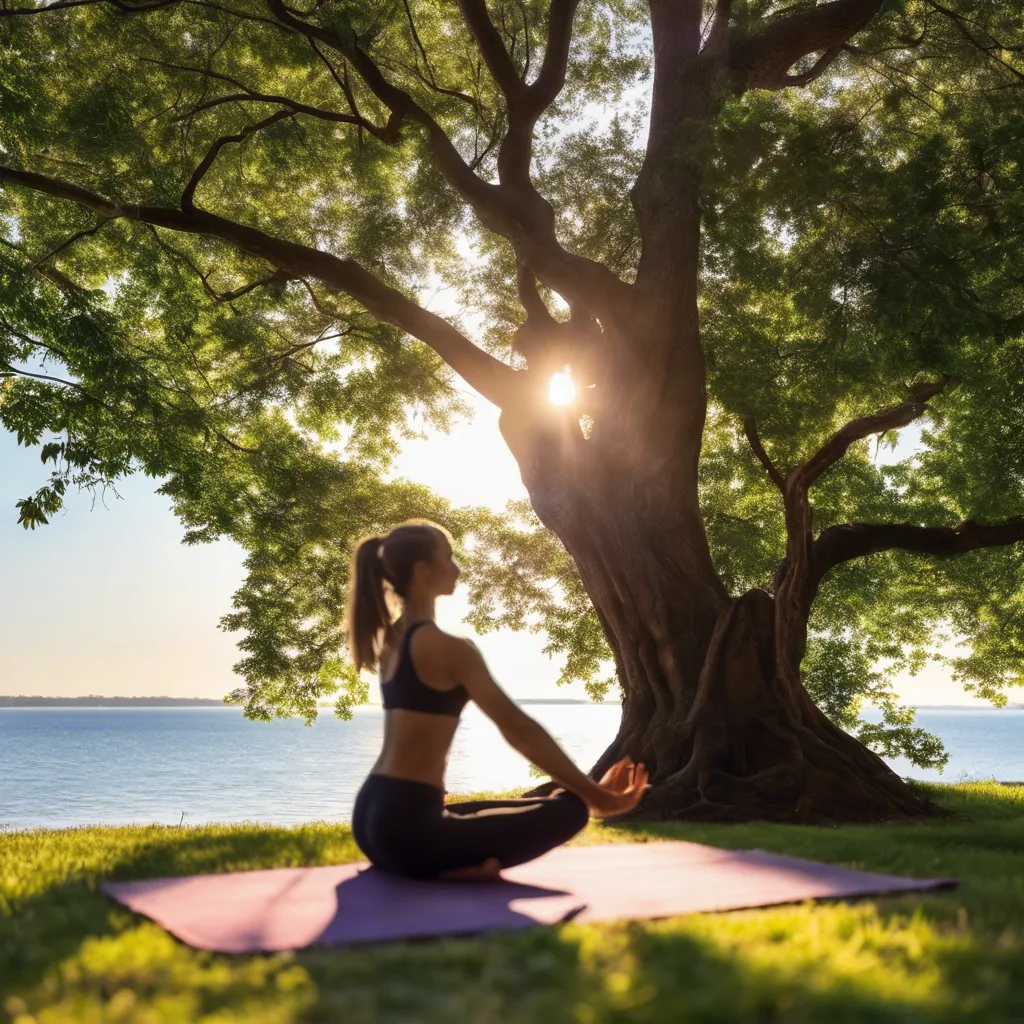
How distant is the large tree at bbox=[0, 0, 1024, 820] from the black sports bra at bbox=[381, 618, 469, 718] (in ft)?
17.2

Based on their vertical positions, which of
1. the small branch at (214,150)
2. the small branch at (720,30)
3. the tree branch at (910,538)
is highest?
the small branch at (720,30)

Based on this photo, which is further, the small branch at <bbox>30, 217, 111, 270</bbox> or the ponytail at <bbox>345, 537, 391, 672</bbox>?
the small branch at <bbox>30, 217, 111, 270</bbox>

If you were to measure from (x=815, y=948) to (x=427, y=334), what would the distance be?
1009cm

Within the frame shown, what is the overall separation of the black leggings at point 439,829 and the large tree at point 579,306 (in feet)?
15.8

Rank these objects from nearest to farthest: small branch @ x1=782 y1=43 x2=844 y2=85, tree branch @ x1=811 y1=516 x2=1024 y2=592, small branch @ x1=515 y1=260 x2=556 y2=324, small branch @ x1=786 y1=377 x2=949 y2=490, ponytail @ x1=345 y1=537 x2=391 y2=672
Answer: ponytail @ x1=345 y1=537 x2=391 y2=672, small branch @ x1=786 y1=377 x2=949 y2=490, tree branch @ x1=811 y1=516 x2=1024 y2=592, small branch @ x1=515 y1=260 x2=556 y2=324, small branch @ x1=782 y1=43 x2=844 y2=85

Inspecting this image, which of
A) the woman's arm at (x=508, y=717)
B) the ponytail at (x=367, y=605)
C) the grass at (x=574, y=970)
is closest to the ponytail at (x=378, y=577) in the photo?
the ponytail at (x=367, y=605)

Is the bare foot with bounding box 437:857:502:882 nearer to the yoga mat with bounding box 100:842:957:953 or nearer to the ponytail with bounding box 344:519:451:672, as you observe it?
the yoga mat with bounding box 100:842:957:953

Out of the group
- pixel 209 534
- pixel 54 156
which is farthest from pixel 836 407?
pixel 54 156

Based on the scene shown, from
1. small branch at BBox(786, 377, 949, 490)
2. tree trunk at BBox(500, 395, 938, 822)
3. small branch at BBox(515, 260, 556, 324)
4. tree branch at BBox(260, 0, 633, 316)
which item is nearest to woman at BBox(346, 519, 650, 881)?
tree trunk at BBox(500, 395, 938, 822)

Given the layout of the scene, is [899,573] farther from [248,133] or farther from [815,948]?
[815,948]

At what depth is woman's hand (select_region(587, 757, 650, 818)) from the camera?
470cm

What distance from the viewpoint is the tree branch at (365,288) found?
11.9 metres

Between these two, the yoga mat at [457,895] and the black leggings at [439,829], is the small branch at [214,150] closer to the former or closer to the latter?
the yoga mat at [457,895]

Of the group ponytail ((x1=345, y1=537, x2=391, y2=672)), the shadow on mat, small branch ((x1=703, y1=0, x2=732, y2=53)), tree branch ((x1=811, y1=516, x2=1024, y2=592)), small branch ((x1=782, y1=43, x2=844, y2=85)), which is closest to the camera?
the shadow on mat
